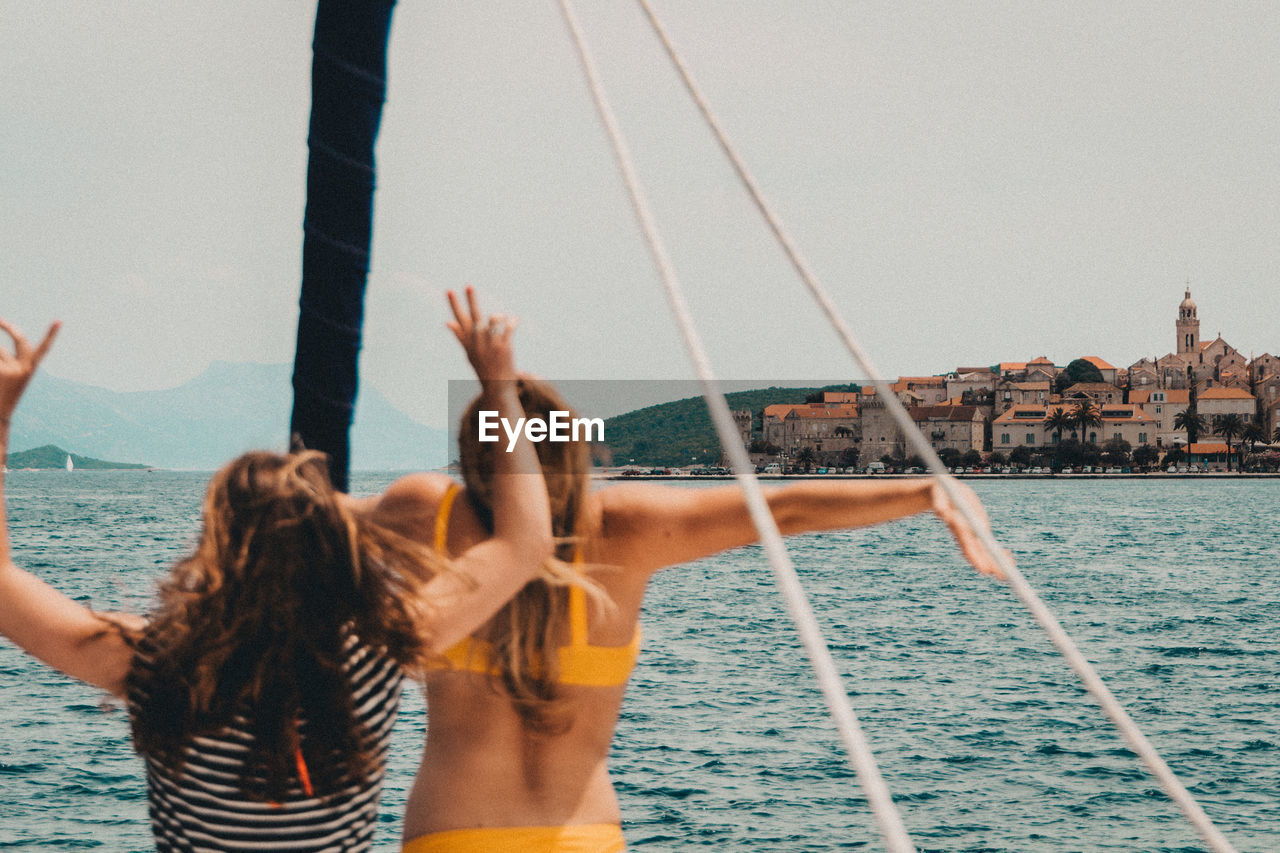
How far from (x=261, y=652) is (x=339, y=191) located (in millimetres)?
951

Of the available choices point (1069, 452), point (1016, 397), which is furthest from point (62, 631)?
point (1016, 397)

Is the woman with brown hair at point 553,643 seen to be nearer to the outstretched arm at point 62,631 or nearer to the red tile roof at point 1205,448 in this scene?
the outstretched arm at point 62,631

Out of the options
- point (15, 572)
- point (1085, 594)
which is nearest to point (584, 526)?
point (15, 572)

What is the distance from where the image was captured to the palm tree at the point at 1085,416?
123688mm

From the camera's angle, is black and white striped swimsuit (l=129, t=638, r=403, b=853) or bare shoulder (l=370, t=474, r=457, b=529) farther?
bare shoulder (l=370, t=474, r=457, b=529)

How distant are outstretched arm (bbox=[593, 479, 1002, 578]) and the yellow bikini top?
3.5 inches

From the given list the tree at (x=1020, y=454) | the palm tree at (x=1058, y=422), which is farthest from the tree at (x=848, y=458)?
the palm tree at (x=1058, y=422)

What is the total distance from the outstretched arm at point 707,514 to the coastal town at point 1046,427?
11937cm

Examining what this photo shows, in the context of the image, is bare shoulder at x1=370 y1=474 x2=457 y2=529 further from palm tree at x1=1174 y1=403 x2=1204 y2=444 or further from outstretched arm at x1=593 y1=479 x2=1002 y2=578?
palm tree at x1=1174 y1=403 x2=1204 y2=444

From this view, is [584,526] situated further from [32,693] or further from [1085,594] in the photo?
[1085,594]

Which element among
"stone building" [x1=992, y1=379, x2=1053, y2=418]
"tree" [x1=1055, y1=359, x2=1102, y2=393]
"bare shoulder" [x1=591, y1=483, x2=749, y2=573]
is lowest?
"bare shoulder" [x1=591, y1=483, x2=749, y2=573]

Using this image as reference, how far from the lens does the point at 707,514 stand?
1.83 meters

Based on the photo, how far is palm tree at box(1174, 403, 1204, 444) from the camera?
414 ft

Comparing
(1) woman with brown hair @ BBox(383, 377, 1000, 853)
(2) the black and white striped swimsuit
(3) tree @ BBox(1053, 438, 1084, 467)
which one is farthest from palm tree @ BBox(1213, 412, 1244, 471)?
(2) the black and white striped swimsuit
